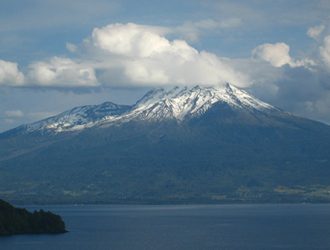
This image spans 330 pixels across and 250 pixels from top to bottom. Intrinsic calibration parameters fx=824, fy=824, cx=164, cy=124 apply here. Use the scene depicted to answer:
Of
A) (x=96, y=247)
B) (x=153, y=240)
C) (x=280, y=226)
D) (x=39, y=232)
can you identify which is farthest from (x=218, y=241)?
(x=280, y=226)

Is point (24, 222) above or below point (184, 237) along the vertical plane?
above

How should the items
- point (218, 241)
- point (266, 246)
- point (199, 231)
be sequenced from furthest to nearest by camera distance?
point (199, 231), point (218, 241), point (266, 246)

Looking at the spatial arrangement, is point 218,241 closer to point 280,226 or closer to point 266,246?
point 266,246

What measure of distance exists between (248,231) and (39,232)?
46717 mm

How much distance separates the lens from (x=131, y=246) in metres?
138

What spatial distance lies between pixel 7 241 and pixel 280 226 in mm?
75590

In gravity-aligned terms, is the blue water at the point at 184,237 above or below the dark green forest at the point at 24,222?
below

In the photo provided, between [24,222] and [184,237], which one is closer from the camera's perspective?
[24,222]

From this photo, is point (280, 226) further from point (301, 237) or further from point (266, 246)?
point (266, 246)

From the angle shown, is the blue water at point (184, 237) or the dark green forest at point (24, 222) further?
the dark green forest at point (24, 222)

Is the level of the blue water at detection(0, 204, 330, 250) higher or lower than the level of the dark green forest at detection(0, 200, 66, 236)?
lower

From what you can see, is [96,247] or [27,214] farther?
[27,214]

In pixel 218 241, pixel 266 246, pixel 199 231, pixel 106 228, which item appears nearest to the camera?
pixel 266 246

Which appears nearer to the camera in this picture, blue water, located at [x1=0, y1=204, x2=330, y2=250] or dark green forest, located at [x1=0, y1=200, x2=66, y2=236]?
blue water, located at [x1=0, y1=204, x2=330, y2=250]
